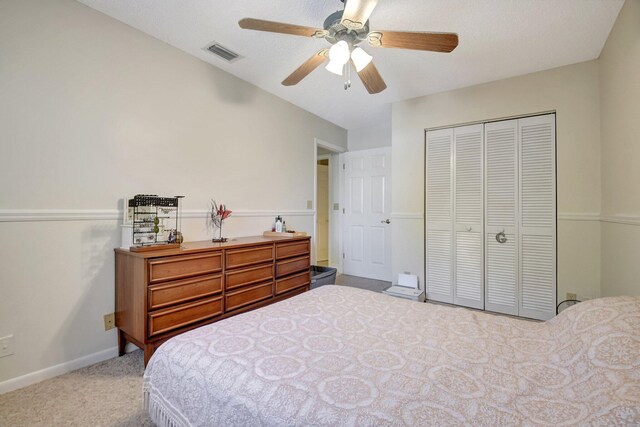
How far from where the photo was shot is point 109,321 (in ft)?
7.03

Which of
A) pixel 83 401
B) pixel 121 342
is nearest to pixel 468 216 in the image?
pixel 121 342

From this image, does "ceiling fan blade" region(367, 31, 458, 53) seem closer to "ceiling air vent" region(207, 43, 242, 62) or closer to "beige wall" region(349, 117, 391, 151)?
"ceiling air vent" region(207, 43, 242, 62)

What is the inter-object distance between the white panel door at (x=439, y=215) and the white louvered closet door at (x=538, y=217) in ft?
2.30

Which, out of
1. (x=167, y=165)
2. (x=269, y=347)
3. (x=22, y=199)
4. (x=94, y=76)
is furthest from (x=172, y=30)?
(x=269, y=347)

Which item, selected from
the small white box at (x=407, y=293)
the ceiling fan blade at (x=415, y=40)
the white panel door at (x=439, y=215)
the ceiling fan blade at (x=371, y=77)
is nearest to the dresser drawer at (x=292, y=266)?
the small white box at (x=407, y=293)

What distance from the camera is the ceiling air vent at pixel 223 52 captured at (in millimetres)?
2508

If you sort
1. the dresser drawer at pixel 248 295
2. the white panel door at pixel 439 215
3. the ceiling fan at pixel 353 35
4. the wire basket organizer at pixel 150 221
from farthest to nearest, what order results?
the white panel door at pixel 439 215, the dresser drawer at pixel 248 295, the wire basket organizer at pixel 150 221, the ceiling fan at pixel 353 35

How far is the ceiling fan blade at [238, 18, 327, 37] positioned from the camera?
164 cm

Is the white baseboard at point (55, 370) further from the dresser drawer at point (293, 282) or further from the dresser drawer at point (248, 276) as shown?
the dresser drawer at point (293, 282)

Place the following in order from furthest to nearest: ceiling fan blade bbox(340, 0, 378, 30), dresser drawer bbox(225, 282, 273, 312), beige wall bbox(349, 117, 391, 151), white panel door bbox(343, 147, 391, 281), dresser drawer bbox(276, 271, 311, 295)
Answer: beige wall bbox(349, 117, 391, 151)
white panel door bbox(343, 147, 391, 281)
dresser drawer bbox(276, 271, 311, 295)
dresser drawer bbox(225, 282, 273, 312)
ceiling fan blade bbox(340, 0, 378, 30)

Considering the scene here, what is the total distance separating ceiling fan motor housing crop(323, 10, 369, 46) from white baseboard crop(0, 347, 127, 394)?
2.75m

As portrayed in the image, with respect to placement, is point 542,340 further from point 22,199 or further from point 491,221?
point 22,199

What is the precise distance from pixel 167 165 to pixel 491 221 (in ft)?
11.0

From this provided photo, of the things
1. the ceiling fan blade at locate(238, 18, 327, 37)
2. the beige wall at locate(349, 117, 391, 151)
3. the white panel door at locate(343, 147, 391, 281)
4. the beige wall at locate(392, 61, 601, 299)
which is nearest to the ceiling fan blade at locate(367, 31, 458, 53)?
the ceiling fan blade at locate(238, 18, 327, 37)
